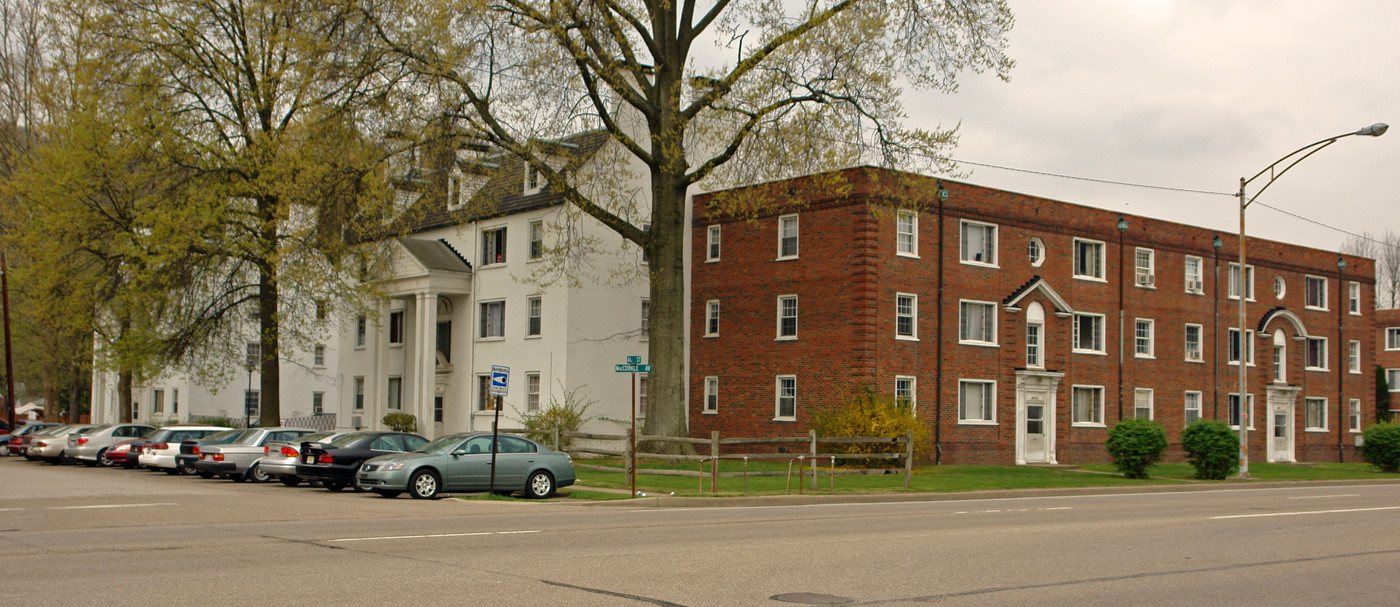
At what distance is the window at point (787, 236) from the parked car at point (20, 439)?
83.5 ft

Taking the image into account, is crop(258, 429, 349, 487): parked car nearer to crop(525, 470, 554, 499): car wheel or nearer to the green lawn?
crop(525, 470, 554, 499): car wheel

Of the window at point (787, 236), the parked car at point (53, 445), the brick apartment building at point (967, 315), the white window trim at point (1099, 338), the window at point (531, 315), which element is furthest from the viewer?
the window at point (531, 315)

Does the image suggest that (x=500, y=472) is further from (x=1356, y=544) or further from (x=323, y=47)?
(x=1356, y=544)

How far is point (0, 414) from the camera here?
64.0 metres

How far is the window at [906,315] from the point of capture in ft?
122

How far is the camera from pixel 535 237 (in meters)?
42.5

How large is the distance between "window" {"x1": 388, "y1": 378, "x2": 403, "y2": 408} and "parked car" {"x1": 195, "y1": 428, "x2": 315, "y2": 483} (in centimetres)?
1967

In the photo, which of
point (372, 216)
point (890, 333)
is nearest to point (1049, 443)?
point (890, 333)

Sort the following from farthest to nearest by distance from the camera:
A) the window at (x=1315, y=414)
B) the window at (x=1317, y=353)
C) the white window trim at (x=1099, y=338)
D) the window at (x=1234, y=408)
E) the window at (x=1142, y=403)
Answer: the window at (x=1317, y=353)
the window at (x=1315, y=414)
the window at (x=1234, y=408)
the window at (x=1142, y=403)
the white window trim at (x=1099, y=338)

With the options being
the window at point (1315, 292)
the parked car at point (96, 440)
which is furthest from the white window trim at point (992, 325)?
the parked car at point (96, 440)

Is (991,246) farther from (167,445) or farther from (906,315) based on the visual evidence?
(167,445)

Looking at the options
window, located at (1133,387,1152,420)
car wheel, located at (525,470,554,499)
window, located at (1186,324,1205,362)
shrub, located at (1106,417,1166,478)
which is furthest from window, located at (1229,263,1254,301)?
car wheel, located at (525,470,554,499)

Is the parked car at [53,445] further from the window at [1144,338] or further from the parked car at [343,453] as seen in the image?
the window at [1144,338]

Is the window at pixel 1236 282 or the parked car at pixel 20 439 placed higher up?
the window at pixel 1236 282
